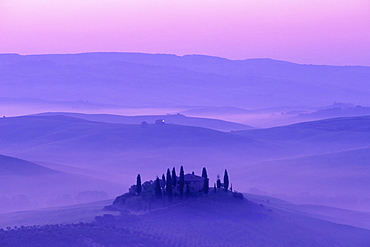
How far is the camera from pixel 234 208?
74875 millimetres

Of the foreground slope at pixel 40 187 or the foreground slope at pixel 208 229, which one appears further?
the foreground slope at pixel 40 187

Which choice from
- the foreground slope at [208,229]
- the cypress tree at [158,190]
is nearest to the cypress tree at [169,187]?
the cypress tree at [158,190]

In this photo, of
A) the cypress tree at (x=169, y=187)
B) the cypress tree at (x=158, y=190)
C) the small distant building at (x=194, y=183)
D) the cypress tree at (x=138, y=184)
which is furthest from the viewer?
the small distant building at (x=194, y=183)

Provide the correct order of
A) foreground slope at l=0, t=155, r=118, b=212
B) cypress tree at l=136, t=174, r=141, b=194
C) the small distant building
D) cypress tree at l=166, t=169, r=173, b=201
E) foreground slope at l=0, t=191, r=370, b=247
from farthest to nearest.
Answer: foreground slope at l=0, t=155, r=118, b=212
the small distant building
cypress tree at l=136, t=174, r=141, b=194
cypress tree at l=166, t=169, r=173, b=201
foreground slope at l=0, t=191, r=370, b=247

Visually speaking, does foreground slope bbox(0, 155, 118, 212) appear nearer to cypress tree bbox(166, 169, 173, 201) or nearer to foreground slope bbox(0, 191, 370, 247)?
foreground slope bbox(0, 191, 370, 247)

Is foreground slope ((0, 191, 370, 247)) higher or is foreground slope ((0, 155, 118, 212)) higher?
foreground slope ((0, 155, 118, 212))

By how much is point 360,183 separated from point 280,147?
64240 mm

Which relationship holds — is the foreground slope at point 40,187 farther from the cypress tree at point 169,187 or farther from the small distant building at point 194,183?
the cypress tree at point 169,187

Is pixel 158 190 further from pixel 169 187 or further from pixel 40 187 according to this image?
pixel 40 187

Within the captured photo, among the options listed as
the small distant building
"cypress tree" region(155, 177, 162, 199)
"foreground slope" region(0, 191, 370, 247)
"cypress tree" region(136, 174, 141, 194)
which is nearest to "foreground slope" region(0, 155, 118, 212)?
"cypress tree" region(136, 174, 141, 194)

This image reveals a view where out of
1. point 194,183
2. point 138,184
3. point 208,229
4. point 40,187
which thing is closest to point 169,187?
point 138,184

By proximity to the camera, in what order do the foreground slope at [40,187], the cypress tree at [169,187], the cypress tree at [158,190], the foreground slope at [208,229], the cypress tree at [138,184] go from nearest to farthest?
the foreground slope at [208,229] → the cypress tree at [169,187] → the cypress tree at [158,190] → the cypress tree at [138,184] → the foreground slope at [40,187]

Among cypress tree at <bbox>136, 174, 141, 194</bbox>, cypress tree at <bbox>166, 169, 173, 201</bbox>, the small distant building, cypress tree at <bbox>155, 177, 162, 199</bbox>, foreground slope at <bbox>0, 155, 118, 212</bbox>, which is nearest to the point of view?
cypress tree at <bbox>166, 169, 173, 201</bbox>

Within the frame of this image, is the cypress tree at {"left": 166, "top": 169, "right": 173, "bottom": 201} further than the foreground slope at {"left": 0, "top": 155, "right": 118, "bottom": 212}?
No
